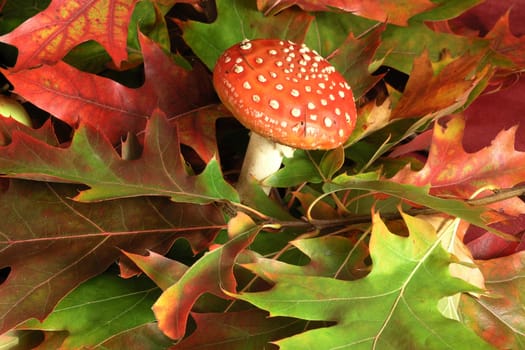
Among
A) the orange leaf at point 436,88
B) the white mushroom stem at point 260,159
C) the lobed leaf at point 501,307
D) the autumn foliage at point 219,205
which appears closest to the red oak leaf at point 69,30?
the autumn foliage at point 219,205

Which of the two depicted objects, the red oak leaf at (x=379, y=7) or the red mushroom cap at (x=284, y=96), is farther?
the red oak leaf at (x=379, y=7)

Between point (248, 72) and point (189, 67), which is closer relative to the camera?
point (248, 72)

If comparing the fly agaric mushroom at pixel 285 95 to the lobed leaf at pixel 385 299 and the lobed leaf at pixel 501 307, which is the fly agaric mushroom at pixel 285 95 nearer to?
the lobed leaf at pixel 385 299

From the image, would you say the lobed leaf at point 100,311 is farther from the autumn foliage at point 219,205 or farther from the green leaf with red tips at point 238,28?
the green leaf with red tips at point 238,28

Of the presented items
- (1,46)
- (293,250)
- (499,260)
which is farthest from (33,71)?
(499,260)

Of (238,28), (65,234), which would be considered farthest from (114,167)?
(238,28)

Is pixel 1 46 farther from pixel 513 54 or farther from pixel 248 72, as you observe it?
pixel 513 54

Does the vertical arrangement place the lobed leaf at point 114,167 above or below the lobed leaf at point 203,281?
above

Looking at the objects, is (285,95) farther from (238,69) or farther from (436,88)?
(436,88)

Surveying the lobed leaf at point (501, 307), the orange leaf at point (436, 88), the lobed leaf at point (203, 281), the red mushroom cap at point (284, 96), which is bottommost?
the lobed leaf at point (501, 307)
